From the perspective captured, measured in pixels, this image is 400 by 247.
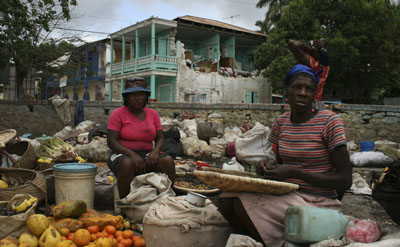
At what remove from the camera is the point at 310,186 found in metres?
2.27

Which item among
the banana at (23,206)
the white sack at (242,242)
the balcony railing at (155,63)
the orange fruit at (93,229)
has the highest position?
the balcony railing at (155,63)

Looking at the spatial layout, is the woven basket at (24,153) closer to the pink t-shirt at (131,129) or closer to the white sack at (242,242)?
the pink t-shirt at (131,129)

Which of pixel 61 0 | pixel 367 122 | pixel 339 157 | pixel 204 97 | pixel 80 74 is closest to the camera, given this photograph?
pixel 339 157

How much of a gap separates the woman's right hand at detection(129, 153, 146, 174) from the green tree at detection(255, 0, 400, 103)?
14249mm

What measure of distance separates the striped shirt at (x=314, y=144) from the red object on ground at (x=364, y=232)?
0.31 m

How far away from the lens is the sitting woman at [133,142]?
3.21 m

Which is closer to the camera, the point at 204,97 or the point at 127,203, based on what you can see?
the point at 127,203

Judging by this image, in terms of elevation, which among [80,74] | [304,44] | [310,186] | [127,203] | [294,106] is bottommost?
[127,203]

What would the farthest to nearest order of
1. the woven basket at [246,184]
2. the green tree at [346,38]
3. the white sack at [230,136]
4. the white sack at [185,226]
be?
the green tree at [346,38]
the white sack at [230,136]
the white sack at [185,226]
the woven basket at [246,184]

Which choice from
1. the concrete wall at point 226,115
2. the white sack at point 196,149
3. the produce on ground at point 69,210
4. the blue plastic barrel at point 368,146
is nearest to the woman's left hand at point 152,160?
the produce on ground at point 69,210

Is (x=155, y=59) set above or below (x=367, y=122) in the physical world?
above

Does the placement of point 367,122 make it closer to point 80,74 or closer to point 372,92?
point 372,92

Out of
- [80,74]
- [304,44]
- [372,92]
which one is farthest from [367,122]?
[80,74]

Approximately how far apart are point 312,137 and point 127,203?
1726 millimetres
